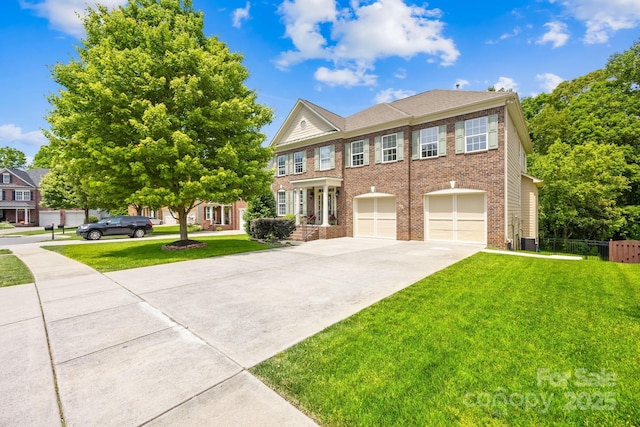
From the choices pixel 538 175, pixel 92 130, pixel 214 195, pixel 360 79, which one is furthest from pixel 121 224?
pixel 538 175

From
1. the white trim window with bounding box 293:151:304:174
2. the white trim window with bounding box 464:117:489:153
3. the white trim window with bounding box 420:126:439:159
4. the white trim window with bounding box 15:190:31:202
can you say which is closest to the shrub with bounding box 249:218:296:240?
the white trim window with bounding box 293:151:304:174

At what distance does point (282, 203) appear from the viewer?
2236cm

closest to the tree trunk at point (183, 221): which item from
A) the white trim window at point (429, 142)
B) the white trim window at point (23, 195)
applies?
the white trim window at point (429, 142)

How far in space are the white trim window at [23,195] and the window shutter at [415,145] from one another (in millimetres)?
57680

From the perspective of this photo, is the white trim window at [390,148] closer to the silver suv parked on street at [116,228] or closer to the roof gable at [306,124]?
the roof gable at [306,124]

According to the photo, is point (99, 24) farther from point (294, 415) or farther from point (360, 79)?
point (294, 415)

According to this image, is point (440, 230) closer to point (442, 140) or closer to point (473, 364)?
point (442, 140)

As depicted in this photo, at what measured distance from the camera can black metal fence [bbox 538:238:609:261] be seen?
51.5 ft

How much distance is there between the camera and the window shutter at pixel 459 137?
45.0 ft

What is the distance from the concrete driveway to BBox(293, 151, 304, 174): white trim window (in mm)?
13923

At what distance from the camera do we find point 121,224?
2134 cm

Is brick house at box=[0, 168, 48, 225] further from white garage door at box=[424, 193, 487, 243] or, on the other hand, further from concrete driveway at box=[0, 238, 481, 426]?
white garage door at box=[424, 193, 487, 243]

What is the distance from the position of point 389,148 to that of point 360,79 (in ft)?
16.0

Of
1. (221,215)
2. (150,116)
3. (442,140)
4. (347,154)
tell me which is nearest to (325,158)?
(347,154)
